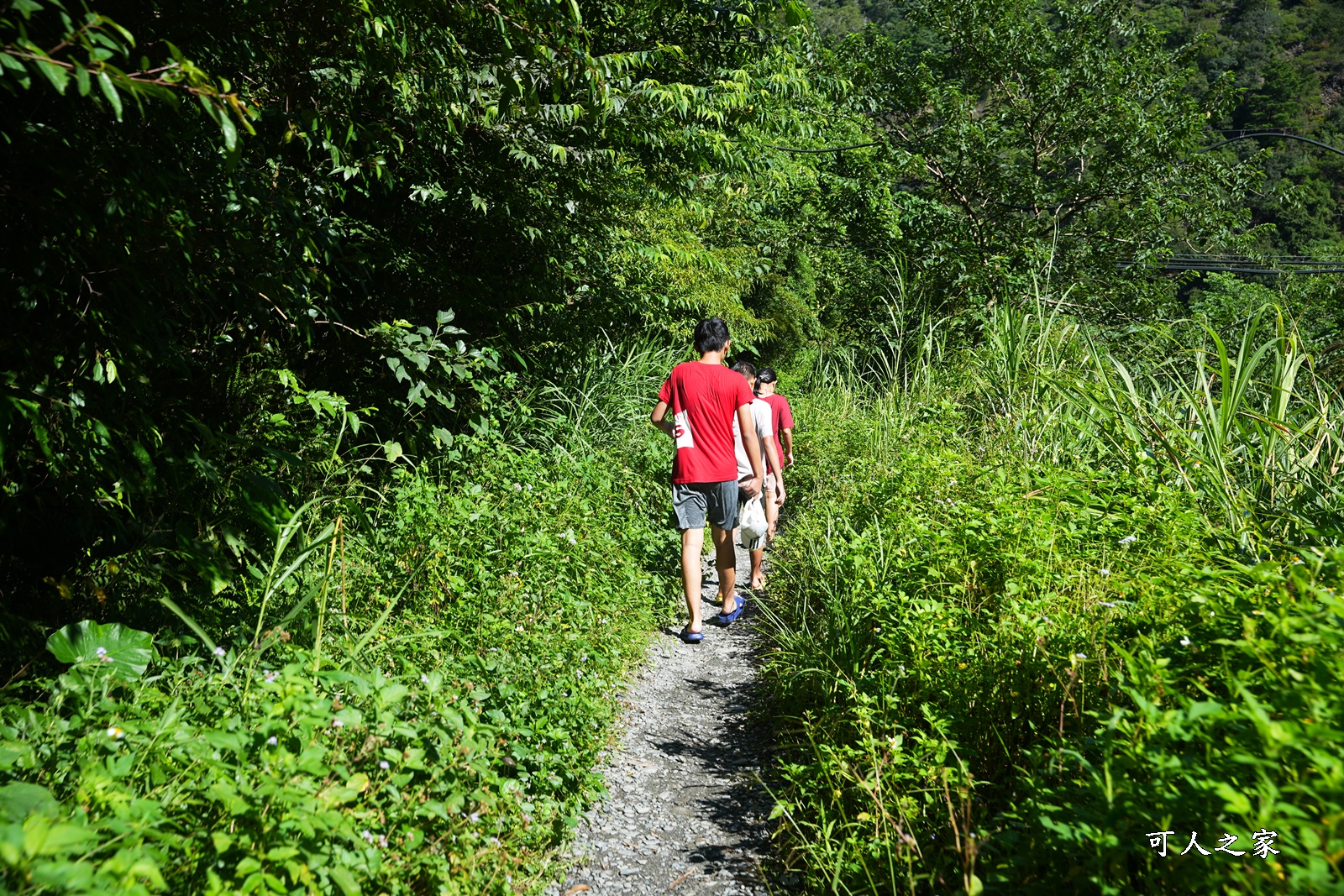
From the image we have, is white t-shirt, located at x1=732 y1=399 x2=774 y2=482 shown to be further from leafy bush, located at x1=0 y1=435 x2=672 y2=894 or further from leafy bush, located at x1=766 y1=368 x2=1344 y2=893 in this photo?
leafy bush, located at x1=0 y1=435 x2=672 y2=894

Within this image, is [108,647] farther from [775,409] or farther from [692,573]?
[775,409]

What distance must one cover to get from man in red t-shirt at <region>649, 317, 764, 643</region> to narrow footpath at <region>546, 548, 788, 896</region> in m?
0.81

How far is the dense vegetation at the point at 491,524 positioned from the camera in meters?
1.93

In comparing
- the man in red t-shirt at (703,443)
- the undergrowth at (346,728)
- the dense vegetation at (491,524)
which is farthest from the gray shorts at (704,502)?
the undergrowth at (346,728)

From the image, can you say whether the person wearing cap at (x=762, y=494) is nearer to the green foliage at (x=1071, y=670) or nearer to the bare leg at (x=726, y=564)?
the bare leg at (x=726, y=564)

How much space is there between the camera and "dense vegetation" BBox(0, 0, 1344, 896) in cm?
193

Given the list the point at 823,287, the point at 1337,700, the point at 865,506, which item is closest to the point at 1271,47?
the point at 823,287

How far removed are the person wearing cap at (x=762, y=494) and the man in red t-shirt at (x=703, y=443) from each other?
600 millimetres

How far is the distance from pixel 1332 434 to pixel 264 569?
4.77m

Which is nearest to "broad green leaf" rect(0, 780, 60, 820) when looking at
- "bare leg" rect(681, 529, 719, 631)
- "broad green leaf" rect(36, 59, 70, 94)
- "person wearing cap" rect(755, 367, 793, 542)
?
"broad green leaf" rect(36, 59, 70, 94)

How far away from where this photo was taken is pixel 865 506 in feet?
18.8

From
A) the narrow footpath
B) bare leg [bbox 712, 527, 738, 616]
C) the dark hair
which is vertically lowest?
the narrow footpath

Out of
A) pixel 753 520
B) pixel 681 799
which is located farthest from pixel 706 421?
pixel 681 799

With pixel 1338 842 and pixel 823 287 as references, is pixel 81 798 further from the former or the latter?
pixel 823 287
